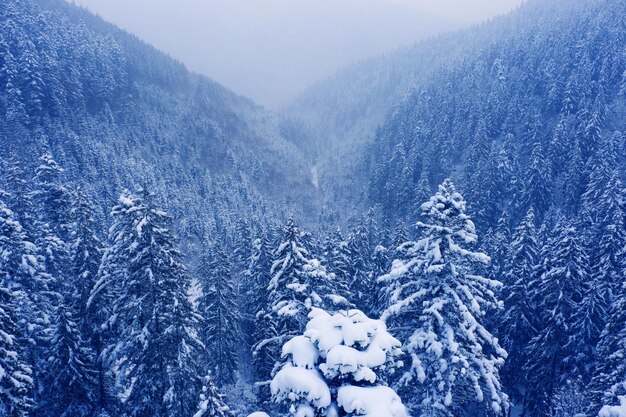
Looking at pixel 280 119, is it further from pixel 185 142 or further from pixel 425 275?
pixel 425 275

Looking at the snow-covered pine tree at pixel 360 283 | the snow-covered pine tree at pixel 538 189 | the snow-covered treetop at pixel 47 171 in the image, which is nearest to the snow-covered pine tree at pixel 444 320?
the snow-covered pine tree at pixel 360 283

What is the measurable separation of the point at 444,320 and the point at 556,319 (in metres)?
21.3

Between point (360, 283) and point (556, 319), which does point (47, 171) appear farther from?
point (556, 319)

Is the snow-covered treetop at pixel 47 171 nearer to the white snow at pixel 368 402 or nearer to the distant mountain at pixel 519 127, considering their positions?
the white snow at pixel 368 402

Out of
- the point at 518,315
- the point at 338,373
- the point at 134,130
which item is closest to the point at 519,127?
the point at 518,315

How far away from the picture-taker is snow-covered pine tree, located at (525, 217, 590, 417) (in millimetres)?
28766

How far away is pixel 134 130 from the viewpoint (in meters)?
106

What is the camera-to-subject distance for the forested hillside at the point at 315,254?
1256 cm

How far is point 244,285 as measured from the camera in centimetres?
4469

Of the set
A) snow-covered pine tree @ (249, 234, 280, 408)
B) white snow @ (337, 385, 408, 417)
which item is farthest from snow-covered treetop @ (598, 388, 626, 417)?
snow-covered pine tree @ (249, 234, 280, 408)

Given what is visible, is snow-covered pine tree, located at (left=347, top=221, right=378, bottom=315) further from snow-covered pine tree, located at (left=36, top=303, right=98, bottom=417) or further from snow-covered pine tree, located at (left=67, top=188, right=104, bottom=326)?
snow-covered pine tree, located at (left=36, top=303, right=98, bottom=417)

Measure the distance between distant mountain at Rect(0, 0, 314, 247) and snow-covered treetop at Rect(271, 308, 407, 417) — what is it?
207 feet

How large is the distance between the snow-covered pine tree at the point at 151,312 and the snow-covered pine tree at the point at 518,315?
24.6m

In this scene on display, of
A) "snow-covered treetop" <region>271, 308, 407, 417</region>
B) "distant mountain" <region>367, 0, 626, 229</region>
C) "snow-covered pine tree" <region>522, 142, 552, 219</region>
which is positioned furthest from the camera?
"distant mountain" <region>367, 0, 626, 229</region>
